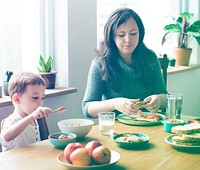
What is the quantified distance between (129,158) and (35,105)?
54cm

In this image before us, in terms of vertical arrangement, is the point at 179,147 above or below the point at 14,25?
below

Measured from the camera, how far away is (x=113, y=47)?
7.63ft

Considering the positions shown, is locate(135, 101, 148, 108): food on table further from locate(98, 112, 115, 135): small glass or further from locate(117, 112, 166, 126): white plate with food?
locate(98, 112, 115, 135): small glass

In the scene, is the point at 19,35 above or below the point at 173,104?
above

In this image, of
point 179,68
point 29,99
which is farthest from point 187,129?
point 179,68

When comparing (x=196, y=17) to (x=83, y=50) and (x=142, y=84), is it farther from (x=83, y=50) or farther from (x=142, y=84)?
(x=142, y=84)

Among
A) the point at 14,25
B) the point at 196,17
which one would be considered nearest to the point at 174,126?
the point at 14,25

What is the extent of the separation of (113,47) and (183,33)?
1.67m

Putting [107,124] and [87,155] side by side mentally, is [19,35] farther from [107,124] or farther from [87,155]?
[87,155]

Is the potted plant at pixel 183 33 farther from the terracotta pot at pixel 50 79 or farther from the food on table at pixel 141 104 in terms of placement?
the food on table at pixel 141 104

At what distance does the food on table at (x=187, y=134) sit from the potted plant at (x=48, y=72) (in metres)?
1.07

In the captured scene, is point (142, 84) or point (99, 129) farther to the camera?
point (142, 84)

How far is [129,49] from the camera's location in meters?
2.22

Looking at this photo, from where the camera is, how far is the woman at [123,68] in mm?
2221
